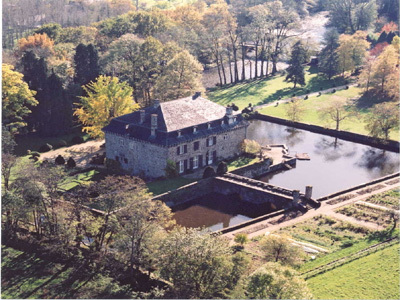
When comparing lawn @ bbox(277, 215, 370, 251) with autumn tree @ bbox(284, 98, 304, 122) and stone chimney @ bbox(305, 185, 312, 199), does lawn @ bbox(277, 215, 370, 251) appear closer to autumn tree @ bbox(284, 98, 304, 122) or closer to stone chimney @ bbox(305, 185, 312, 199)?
stone chimney @ bbox(305, 185, 312, 199)

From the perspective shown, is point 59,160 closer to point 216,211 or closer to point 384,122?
point 216,211

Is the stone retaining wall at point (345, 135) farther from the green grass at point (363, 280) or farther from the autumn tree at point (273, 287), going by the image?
the autumn tree at point (273, 287)

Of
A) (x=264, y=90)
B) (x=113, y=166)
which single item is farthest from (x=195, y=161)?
(x=264, y=90)

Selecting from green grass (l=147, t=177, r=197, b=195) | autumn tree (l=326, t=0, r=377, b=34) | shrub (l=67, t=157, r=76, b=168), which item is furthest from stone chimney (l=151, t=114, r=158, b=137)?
autumn tree (l=326, t=0, r=377, b=34)

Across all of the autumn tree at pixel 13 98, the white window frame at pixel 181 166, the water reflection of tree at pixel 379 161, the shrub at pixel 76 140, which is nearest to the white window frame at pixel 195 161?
the white window frame at pixel 181 166

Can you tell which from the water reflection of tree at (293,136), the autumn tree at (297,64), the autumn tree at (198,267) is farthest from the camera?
the autumn tree at (297,64)

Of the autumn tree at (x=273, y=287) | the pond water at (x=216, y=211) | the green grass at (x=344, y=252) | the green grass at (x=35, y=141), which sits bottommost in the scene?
the pond water at (x=216, y=211)
